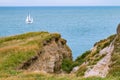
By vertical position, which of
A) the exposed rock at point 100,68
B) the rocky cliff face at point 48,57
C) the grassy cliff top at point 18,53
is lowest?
the rocky cliff face at point 48,57

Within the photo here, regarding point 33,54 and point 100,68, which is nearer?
point 100,68

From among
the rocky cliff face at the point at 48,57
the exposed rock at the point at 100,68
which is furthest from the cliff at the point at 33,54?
the exposed rock at the point at 100,68

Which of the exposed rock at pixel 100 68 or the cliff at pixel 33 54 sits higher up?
the exposed rock at pixel 100 68

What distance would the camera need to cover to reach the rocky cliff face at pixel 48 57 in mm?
46209

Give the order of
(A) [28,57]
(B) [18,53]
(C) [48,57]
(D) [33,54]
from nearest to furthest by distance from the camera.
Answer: (A) [28,57] → (B) [18,53] → (D) [33,54] → (C) [48,57]

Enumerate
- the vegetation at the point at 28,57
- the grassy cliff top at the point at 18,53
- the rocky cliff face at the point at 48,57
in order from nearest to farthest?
1. the vegetation at the point at 28,57
2. the grassy cliff top at the point at 18,53
3. the rocky cliff face at the point at 48,57

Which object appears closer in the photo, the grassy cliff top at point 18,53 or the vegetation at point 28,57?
the vegetation at point 28,57

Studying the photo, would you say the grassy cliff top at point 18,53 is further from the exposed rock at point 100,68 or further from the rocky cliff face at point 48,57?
the exposed rock at point 100,68

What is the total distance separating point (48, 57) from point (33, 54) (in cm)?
500

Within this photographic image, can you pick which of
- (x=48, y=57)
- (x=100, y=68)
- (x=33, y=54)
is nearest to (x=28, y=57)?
(x=33, y=54)

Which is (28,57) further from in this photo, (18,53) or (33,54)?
(18,53)

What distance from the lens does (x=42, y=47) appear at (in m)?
50.3

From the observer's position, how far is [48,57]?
50.6 meters

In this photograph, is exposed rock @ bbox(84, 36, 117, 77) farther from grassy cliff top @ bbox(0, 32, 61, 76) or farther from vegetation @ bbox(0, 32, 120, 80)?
grassy cliff top @ bbox(0, 32, 61, 76)
